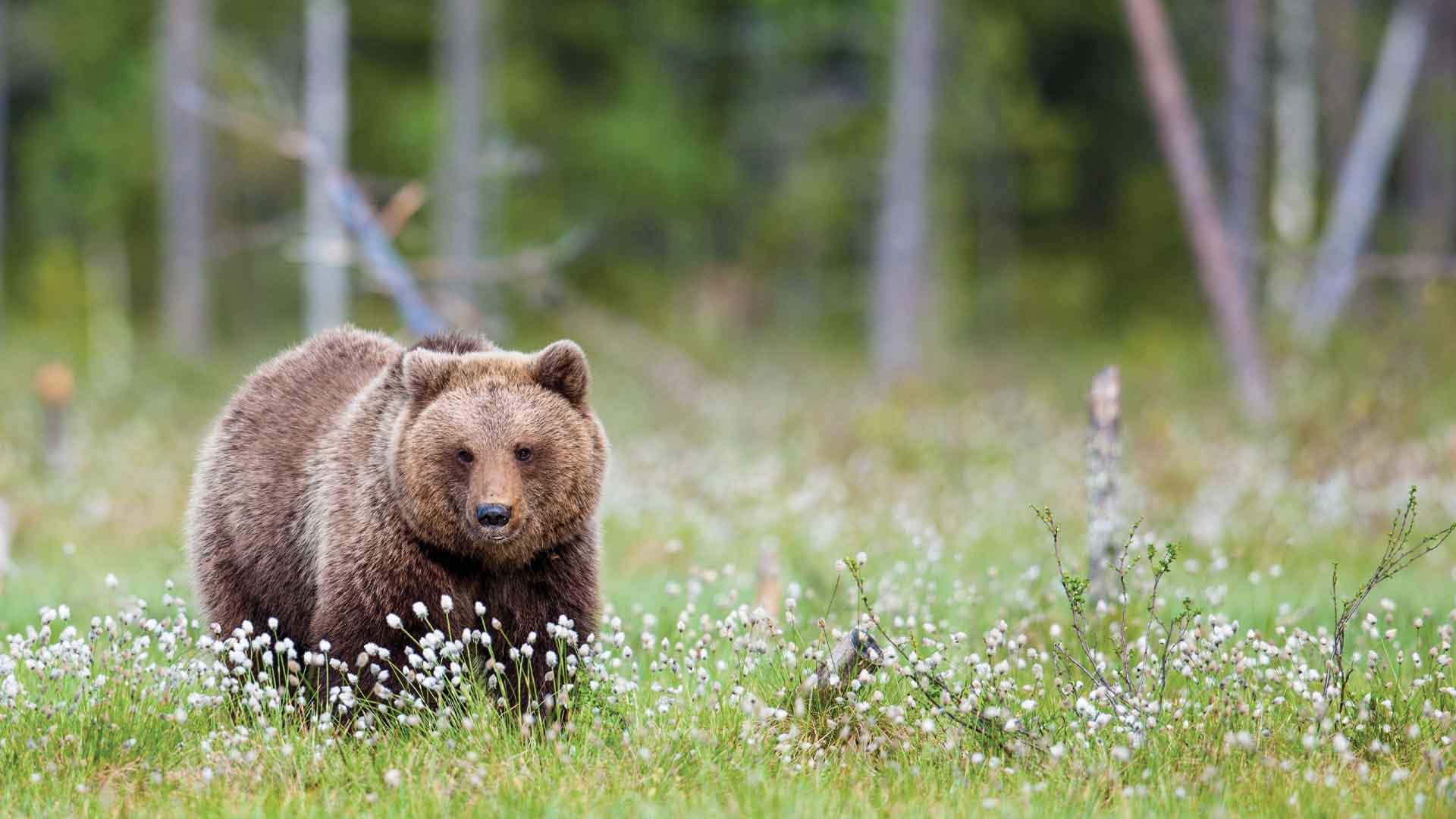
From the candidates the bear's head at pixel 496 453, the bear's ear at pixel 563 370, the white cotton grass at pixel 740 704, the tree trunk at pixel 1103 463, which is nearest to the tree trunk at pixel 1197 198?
the tree trunk at pixel 1103 463

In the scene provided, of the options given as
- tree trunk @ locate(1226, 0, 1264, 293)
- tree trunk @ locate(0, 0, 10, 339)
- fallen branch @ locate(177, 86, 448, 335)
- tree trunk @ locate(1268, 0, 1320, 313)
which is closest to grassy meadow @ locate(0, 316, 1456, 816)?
fallen branch @ locate(177, 86, 448, 335)

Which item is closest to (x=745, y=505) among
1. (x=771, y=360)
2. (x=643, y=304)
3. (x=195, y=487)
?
(x=195, y=487)

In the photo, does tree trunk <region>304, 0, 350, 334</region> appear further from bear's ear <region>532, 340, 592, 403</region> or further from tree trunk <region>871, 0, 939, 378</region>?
bear's ear <region>532, 340, 592, 403</region>

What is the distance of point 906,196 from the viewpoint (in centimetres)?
2192

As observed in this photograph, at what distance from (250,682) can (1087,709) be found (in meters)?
2.69

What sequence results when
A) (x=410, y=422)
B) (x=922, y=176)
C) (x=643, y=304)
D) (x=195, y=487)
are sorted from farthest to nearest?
(x=643, y=304), (x=922, y=176), (x=195, y=487), (x=410, y=422)

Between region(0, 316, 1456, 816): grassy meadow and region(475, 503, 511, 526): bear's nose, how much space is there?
0.48 meters

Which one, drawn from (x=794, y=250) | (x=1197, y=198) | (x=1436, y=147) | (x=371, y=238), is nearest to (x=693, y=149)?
(x=794, y=250)

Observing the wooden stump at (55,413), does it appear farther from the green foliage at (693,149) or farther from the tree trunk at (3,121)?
the tree trunk at (3,121)

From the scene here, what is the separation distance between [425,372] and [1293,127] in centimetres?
2917

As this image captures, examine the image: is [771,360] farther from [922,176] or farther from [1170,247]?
[1170,247]

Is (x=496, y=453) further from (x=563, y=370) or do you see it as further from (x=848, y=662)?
(x=848, y=662)

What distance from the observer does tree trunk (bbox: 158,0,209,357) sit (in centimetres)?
2661

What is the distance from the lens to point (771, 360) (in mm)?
28281
